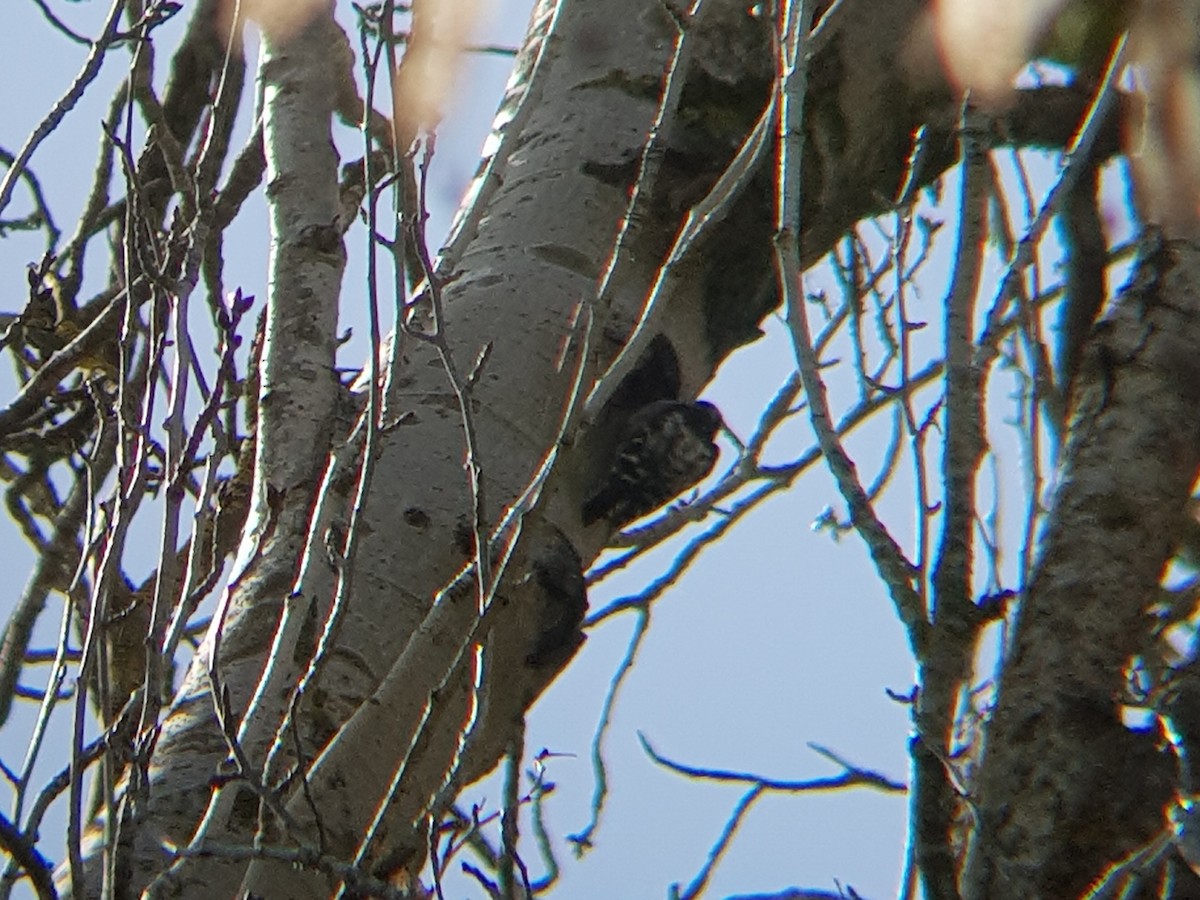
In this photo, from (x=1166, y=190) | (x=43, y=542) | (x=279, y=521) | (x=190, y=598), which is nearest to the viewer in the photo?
(x=190, y=598)

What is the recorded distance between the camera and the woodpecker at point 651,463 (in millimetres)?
1530

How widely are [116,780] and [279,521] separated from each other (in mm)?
296

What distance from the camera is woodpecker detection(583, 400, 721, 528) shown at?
1.53 m

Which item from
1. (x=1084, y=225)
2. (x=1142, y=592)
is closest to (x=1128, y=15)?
(x=1084, y=225)

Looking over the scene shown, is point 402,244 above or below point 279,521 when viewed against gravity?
above

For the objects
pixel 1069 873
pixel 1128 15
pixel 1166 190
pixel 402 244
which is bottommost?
pixel 1069 873

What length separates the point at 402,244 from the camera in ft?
4.13

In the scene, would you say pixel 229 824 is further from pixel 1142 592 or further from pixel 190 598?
pixel 1142 592

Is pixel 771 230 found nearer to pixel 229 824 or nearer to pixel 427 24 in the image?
pixel 427 24

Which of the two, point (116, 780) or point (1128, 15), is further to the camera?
point (1128, 15)

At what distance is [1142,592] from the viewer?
1276 millimetres

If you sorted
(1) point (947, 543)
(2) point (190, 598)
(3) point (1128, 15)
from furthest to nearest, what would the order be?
1. (3) point (1128, 15)
2. (2) point (190, 598)
3. (1) point (947, 543)

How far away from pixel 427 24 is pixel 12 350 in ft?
4.02

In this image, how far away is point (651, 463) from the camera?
152cm
